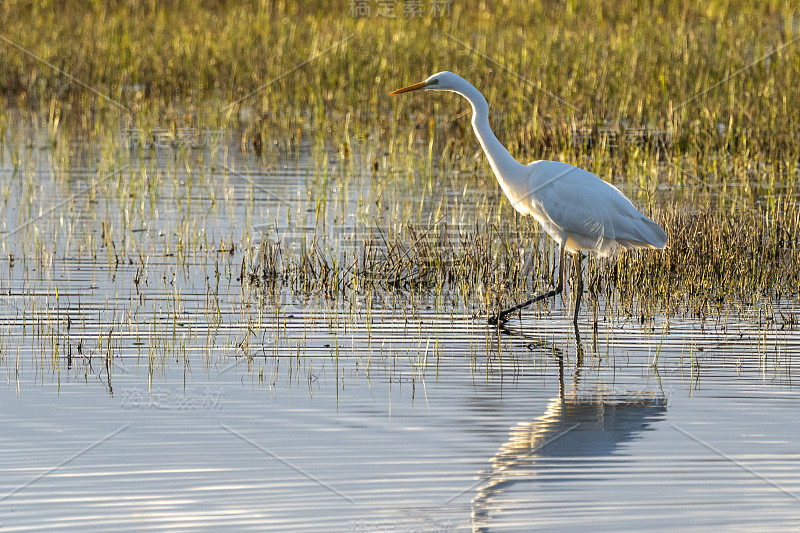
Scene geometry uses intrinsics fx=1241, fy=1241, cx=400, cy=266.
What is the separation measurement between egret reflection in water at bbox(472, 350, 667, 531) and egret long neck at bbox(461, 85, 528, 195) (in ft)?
7.55

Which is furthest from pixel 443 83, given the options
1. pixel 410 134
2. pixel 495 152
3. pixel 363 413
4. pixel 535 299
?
pixel 410 134

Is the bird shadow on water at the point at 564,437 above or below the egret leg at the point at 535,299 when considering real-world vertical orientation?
below

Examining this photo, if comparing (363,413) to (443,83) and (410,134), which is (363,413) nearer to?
(443,83)

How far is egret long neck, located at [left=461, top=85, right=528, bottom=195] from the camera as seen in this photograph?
784cm

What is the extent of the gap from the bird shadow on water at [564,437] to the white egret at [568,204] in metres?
1.70

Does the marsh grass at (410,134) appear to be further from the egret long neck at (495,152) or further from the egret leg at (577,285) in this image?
the egret long neck at (495,152)

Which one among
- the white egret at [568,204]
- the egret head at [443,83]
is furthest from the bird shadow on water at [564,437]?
the egret head at [443,83]

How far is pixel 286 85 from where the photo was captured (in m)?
16.1

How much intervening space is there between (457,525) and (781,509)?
1097mm

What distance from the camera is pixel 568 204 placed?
24.8 ft

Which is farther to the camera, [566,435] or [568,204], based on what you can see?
[568,204]

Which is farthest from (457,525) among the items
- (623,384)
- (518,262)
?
(518,262)

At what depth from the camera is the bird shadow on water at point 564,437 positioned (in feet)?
14.2

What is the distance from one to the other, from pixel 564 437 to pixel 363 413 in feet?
2.80
